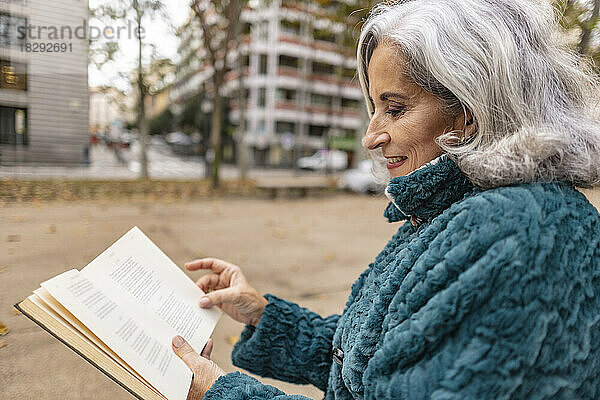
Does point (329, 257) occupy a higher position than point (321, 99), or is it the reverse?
point (321, 99)

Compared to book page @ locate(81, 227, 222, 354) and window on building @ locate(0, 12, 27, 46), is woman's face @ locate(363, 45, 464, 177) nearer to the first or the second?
book page @ locate(81, 227, 222, 354)

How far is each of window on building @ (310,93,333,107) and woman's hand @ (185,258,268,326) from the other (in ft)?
97.3

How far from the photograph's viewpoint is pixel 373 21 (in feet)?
3.24

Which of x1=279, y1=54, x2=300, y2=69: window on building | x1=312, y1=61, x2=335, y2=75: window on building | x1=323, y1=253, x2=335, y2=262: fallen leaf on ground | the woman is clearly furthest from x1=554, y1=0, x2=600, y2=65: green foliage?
x1=279, y1=54, x2=300, y2=69: window on building

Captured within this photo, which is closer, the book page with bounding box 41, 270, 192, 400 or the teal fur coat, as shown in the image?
the teal fur coat

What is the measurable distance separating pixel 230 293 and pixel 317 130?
3298cm

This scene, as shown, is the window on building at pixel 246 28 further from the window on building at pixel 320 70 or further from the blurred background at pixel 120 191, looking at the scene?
the window on building at pixel 320 70

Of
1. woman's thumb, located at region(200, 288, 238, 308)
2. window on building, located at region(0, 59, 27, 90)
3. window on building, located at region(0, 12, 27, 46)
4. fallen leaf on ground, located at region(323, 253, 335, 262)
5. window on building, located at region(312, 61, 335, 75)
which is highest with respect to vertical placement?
window on building, located at region(312, 61, 335, 75)

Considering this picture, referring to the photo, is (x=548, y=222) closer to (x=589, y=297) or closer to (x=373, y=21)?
(x=589, y=297)

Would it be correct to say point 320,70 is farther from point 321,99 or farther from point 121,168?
point 121,168

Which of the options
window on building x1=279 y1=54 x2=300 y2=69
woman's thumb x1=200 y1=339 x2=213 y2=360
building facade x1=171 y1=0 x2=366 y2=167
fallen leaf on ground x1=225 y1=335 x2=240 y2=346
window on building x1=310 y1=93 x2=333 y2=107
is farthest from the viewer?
window on building x1=310 y1=93 x2=333 y2=107

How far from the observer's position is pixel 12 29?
6.89ft

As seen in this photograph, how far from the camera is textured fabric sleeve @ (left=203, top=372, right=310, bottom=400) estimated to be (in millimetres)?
893

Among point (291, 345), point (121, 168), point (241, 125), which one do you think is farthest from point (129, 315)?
point (241, 125)
